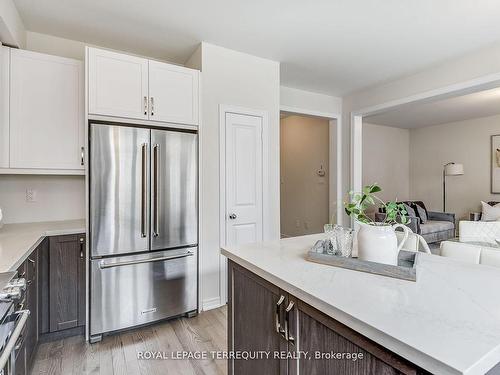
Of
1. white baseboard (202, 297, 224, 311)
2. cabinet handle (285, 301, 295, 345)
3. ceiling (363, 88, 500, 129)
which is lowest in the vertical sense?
white baseboard (202, 297, 224, 311)

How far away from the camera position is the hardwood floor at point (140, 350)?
75.5 inches

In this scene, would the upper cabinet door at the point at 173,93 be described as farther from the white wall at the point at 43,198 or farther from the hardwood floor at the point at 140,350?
the hardwood floor at the point at 140,350

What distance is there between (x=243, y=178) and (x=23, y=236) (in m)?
1.94

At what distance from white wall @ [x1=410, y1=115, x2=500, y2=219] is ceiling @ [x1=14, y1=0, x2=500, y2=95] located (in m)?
3.76

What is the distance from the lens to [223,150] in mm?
2984

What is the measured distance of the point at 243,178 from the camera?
123 inches

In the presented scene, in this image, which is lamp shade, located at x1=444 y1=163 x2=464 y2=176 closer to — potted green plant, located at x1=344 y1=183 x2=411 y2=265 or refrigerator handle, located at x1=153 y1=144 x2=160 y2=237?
potted green plant, located at x1=344 y1=183 x2=411 y2=265

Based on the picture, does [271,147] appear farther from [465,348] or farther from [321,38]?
[465,348]

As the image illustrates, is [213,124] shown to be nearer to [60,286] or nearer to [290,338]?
[60,286]

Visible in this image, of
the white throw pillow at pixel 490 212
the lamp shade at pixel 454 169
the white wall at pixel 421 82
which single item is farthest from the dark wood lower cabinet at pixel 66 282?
the lamp shade at pixel 454 169

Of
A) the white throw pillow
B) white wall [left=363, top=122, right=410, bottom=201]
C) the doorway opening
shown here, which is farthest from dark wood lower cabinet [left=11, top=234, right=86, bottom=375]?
the white throw pillow

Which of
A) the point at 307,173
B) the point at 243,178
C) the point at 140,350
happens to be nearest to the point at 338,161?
the point at 307,173

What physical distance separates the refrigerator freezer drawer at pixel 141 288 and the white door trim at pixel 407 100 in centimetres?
298

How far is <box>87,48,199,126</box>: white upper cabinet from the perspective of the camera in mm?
2297
